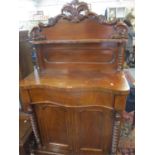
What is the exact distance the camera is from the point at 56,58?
52.4 inches

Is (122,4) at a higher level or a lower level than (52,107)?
higher

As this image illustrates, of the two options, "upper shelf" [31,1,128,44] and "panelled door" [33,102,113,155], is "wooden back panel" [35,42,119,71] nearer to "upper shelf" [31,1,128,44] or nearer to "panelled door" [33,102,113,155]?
"upper shelf" [31,1,128,44]

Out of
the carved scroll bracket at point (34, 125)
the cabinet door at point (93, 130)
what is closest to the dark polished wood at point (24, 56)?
the carved scroll bracket at point (34, 125)

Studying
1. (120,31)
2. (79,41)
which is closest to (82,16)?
(79,41)

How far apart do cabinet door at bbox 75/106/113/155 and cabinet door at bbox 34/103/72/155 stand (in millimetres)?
95

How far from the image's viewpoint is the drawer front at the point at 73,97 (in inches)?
43.4

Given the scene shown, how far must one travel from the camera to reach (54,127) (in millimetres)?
1372

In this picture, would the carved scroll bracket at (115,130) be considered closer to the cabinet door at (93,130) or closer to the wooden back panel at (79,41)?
the cabinet door at (93,130)

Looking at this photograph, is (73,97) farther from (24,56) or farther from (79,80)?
(24,56)

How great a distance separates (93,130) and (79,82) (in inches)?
17.1

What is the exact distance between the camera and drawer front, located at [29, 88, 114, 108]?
1.10m
